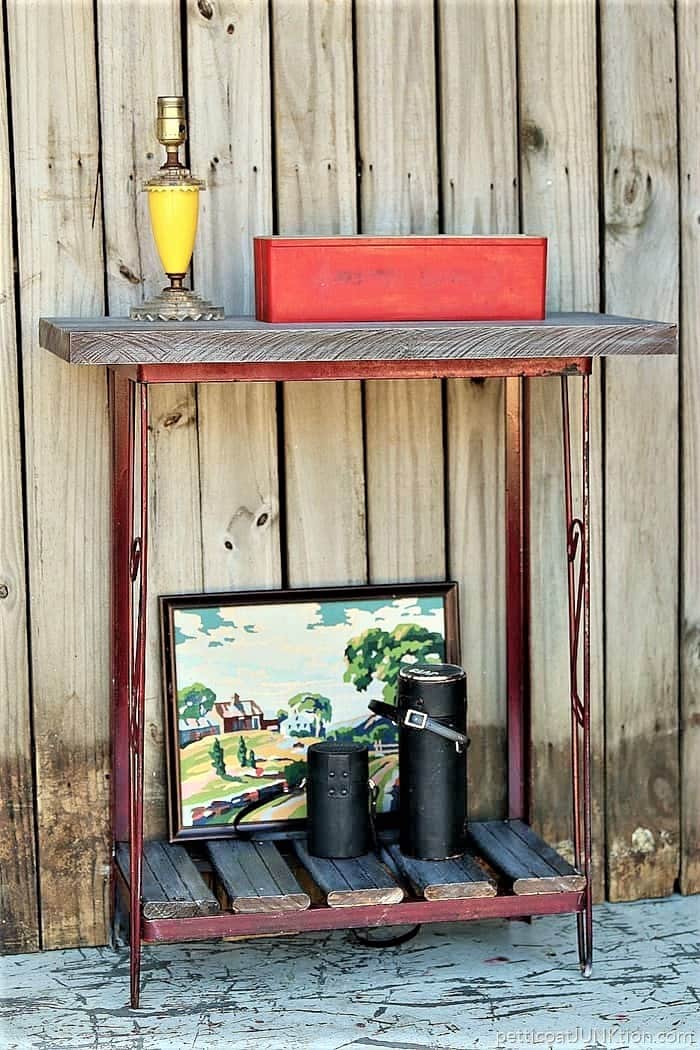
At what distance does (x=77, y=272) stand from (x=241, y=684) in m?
0.86

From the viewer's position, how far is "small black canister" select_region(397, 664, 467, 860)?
9.48 feet

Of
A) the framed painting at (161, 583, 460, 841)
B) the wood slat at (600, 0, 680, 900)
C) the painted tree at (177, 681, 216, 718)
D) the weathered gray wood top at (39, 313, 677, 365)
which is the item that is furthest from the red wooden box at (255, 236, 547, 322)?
the painted tree at (177, 681, 216, 718)

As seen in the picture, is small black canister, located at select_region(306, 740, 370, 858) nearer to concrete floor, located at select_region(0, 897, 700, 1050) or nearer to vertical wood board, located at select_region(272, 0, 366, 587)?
concrete floor, located at select_region(0, 897, 700, 1050)

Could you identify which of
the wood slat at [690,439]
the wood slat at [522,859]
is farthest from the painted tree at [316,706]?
the wood slat at [690,439]

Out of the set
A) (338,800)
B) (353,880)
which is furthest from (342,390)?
(353,880)

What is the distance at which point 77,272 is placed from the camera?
295cm

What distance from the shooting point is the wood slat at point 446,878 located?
280 centimetres

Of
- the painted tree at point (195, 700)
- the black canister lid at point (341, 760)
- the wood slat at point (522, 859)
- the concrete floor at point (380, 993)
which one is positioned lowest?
the concrete floor at point (380, 993)

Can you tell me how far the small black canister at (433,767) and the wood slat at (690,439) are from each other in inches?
24.8

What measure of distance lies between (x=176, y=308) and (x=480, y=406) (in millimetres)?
748

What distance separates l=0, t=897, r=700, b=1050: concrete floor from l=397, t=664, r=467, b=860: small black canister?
244mm

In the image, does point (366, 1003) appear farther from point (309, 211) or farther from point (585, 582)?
point (309, 211)

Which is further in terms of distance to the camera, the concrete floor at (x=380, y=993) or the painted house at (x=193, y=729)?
the painted house at (x=193, y=729)

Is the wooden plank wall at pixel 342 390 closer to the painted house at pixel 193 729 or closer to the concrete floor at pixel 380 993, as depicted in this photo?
the painted house at pixel 193 729
